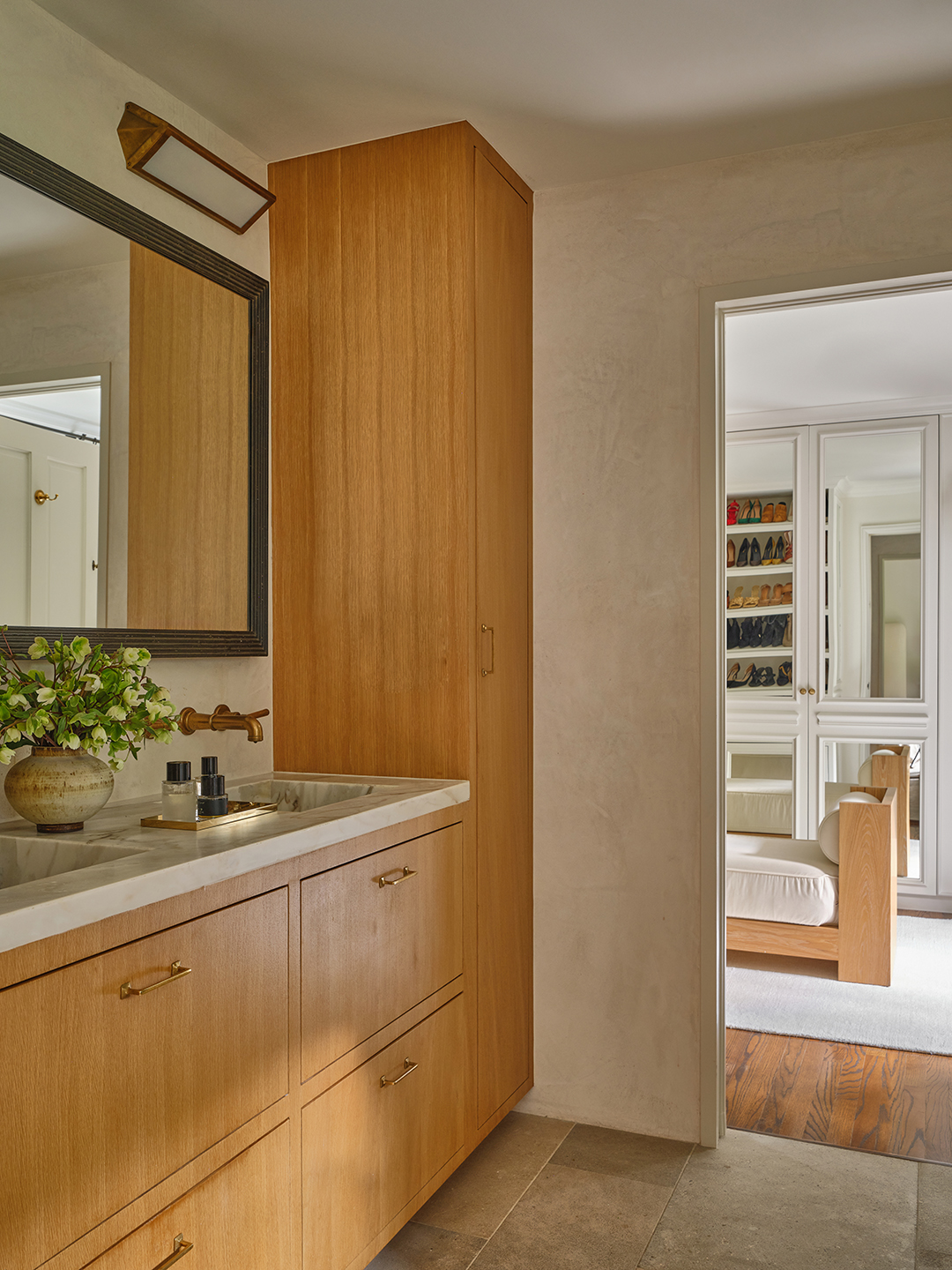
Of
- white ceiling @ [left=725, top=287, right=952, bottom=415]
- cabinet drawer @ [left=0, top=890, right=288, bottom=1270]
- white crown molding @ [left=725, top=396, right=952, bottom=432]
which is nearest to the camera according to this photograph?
cabinet drawer @ [left=0, top=890, right=288, bottom=1270]

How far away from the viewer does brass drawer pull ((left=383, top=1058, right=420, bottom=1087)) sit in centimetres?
195

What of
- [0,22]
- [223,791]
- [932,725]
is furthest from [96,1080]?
[932,725]

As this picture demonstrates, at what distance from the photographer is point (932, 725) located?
16.3 ft

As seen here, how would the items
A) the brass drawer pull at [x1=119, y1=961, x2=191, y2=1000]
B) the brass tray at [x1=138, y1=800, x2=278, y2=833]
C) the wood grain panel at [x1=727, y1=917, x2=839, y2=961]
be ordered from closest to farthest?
the brass drawer pull at [x1=119, y1=961, x2=191, y2=1000], the brass tray at [x1=138, y1=800, x2=278, y2=833], the wood grain panel at [x1=727, y1=917, x2=839, y2=961]

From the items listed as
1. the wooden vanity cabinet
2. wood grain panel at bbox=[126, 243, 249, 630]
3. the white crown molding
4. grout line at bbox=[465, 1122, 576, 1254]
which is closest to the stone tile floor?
grout line at bbox=[465, 1122, 576, 1254]

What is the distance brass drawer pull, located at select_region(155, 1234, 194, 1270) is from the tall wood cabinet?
40.3 inches

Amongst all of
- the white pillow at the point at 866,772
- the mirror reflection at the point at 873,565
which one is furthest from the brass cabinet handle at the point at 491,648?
the mirror reflection at the point at 873,565

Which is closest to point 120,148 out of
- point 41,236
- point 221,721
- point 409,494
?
point 41,236

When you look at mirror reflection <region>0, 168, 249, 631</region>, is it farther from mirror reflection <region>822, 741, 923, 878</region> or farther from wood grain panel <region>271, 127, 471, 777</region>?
mirror reflection <region>822, 741, 923, 878</region>

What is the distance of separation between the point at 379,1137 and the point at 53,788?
95 centimetres

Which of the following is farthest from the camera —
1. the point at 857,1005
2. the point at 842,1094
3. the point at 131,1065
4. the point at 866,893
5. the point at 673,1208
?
the point at 866,893

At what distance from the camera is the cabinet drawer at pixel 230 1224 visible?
52.8 inches

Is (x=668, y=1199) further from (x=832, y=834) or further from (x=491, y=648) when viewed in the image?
(x=832, y=834)

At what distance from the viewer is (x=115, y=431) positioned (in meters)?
2.05
